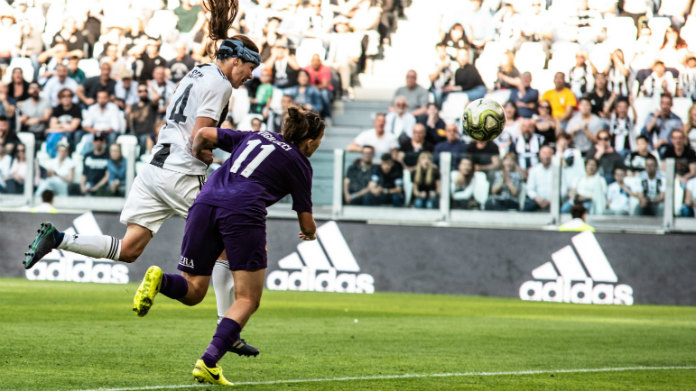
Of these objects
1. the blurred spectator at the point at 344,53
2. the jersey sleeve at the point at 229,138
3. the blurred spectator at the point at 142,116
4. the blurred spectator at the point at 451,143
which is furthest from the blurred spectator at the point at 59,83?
the jersey sleeve at the point at 229,138

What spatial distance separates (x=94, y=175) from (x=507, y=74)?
23.5ft

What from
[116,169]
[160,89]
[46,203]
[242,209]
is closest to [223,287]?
[242,209]

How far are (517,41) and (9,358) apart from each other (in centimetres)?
1441

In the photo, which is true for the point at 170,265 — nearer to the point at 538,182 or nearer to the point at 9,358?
the point at 538,182

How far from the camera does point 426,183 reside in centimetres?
1658

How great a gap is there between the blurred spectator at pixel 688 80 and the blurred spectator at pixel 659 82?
11 cm

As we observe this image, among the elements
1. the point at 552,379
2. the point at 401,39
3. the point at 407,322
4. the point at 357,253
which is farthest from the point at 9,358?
the point at 401,39

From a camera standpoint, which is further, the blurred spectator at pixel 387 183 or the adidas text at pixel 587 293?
the blurred spectator at pixel 387 183

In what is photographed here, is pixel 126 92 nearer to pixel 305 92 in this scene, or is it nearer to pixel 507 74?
pixel 305 92

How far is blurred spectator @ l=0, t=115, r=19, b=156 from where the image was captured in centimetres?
1739

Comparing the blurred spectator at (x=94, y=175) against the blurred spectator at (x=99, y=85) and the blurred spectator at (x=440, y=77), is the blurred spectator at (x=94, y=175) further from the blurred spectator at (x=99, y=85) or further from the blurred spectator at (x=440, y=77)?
the blurred spectator at (x=440, y=77)

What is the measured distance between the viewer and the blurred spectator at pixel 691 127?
1725 centimetres

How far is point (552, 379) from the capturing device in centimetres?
729

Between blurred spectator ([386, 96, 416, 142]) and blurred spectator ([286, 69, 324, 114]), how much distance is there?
4.78 ft
